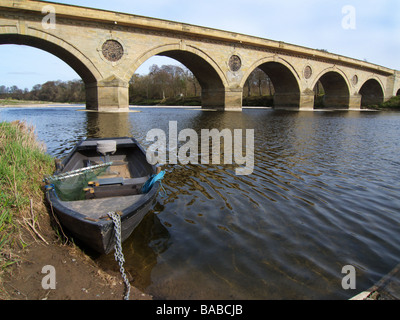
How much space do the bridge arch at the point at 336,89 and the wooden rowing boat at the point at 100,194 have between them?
43.9 metres

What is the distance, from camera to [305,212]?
4.32m

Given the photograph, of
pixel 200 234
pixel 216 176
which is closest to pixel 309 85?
pixel 216 176

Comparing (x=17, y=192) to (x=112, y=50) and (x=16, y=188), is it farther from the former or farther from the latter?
(x=112, y=50)

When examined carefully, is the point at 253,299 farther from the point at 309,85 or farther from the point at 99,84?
the point at 309,85

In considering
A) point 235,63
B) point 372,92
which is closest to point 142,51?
point 235,63

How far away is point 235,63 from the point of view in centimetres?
3020

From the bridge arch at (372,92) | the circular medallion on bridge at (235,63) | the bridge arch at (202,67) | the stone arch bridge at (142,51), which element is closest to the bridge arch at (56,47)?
the stone arch bridge at (142,51)

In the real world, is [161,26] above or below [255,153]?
above

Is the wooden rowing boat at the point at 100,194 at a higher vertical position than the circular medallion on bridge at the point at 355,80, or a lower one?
lower

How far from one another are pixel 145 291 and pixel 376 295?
220 cm

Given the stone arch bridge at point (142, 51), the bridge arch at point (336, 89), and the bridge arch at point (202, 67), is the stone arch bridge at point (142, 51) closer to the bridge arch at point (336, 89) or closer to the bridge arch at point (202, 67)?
the bridge arch at point (202, 67)

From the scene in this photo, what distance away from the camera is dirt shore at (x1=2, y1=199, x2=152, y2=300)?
246 cm

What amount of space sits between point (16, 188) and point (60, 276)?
1598 mm

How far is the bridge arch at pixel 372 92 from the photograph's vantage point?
5122 centimetres
